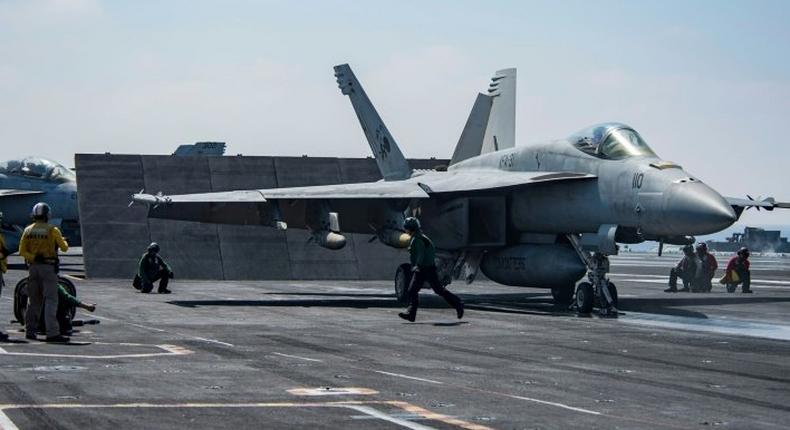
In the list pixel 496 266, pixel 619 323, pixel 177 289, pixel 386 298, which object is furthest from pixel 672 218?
pixel 177 289

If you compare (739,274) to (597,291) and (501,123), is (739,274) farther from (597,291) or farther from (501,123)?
(597,291)

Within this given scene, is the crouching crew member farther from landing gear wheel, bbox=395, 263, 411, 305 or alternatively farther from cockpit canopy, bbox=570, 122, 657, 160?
cockpit canopy, bbox=570, 122, 657, 160

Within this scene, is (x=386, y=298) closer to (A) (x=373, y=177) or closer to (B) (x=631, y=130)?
(B) (x=631, y=130)

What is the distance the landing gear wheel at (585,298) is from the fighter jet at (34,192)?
2430cm

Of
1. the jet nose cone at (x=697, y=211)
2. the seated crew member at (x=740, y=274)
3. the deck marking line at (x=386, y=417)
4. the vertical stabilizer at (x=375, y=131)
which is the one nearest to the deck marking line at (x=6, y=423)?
the deck marking line at (x=386, y=417)

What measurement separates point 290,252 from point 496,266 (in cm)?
1569

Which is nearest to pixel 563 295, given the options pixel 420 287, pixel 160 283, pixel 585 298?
pixel 585 298

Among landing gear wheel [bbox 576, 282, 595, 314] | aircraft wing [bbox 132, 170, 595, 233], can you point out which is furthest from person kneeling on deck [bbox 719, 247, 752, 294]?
landing gear wheel [bbox 576, 282, 595, 314]

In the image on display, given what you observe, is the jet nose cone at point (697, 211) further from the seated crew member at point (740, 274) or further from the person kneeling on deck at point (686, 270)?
the person kneeling on deck at point (686, 270)

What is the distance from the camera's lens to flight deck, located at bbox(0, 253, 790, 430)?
11148 mm

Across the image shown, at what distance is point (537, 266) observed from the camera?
90.5 feet

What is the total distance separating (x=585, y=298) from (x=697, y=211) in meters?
3.11

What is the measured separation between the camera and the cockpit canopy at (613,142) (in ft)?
86.1

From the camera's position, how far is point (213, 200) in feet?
94.7
